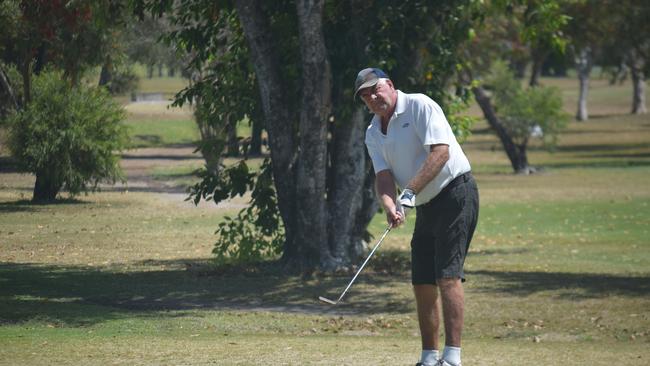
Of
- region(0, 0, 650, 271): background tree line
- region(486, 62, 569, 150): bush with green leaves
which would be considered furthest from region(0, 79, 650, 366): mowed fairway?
region(486, 62, 569, 150): bush with green leaves

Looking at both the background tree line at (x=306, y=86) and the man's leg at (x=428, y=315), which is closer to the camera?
the man's leg at (x=428, y=315)

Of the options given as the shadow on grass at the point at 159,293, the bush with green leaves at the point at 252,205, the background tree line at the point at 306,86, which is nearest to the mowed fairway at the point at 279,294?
the shadow on grass at the point at 159,293

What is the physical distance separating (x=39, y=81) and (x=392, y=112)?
20.6m

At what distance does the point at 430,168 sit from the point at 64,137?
19.5 meters

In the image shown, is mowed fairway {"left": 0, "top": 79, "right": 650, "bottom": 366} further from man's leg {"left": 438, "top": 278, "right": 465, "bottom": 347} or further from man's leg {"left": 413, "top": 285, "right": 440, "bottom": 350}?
man's leg {"left": 438, "top": 278, "right": 465, "bottom": 347}

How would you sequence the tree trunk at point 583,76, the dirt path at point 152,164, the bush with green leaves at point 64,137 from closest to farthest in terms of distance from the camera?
the bush with green leaves at point 64,137, the dirt path at point 152,164, the tree trunk at point 583,76

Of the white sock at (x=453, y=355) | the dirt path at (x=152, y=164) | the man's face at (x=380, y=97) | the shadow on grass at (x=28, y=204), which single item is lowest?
the dirt path at (x=152, y=164)

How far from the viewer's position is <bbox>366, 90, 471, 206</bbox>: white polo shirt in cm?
890

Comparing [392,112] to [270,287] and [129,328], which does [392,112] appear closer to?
[129,328]

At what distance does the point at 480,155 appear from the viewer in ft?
175

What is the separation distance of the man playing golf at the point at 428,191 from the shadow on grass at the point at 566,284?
228 inches

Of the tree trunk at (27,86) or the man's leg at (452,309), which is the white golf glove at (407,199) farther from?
the tree trunk at (27,86)

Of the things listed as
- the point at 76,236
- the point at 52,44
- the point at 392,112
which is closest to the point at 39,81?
the point at 52,44

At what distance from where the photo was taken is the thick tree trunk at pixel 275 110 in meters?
16.1
